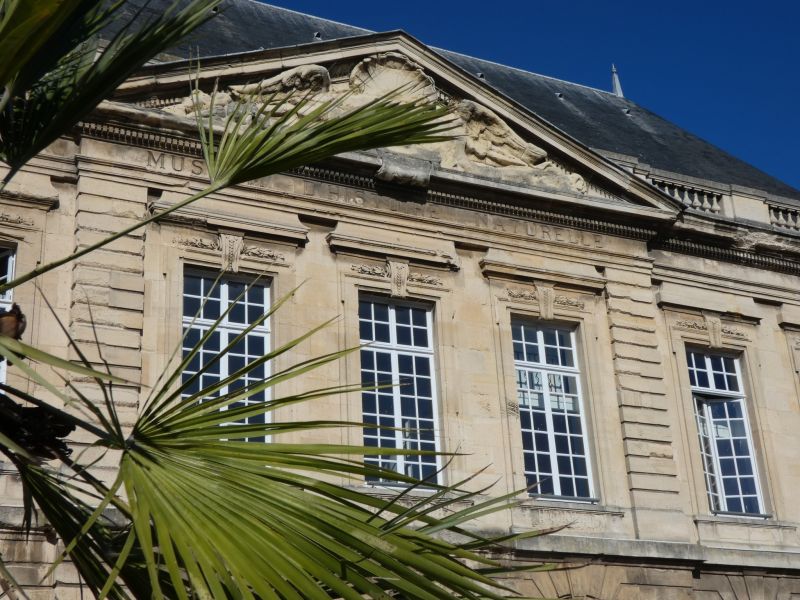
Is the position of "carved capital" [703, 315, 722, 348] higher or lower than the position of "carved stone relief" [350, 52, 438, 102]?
lower

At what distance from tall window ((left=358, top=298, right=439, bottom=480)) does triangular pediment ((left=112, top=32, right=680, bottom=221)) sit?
4.52ft

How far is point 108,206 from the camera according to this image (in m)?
10.9

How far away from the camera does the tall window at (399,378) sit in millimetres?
11602

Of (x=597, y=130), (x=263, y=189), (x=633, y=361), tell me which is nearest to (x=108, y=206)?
(x=263, y=189)

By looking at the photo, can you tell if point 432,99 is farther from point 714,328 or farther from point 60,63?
point 60,63

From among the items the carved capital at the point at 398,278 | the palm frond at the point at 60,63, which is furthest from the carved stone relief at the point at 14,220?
the palm frond at the point at 60,63

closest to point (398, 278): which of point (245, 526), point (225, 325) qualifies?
point (225, 325)

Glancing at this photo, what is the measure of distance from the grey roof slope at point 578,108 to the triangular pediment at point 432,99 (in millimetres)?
1801

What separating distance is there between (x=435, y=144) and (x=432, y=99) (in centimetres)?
47

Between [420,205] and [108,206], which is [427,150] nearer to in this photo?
[420,205]

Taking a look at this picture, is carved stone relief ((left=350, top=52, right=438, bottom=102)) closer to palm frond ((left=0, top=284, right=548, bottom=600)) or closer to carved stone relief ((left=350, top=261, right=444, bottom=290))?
carved stone relief ((left=350, top=261, right=444, bottom=290))

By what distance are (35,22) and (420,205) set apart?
930cm

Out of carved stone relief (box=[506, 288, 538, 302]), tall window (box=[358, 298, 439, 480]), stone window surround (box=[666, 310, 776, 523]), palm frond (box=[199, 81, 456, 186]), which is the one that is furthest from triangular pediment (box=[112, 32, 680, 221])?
palm frond (box=[199, 81, 456, 186])

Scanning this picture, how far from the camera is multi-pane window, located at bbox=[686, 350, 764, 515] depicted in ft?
43.1
